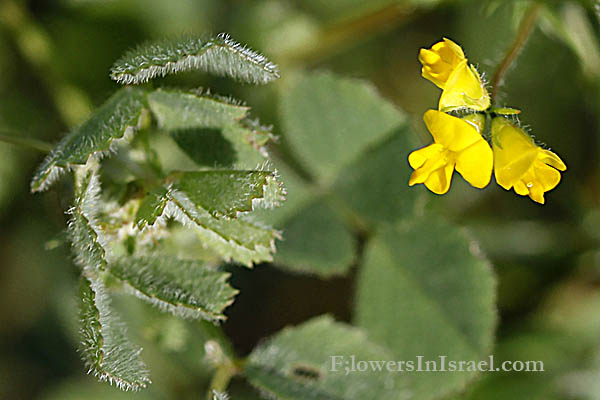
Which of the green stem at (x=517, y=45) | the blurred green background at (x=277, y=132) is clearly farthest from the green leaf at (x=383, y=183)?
the green stem at (x=517, y=45)

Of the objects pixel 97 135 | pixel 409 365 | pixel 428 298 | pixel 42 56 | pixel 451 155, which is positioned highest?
pixel 97 135

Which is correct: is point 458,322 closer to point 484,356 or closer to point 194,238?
point 484,356

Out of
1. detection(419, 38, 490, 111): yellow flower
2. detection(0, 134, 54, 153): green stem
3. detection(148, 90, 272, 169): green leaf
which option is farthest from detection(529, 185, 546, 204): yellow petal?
detection(0, 134, 54, 153): green stem

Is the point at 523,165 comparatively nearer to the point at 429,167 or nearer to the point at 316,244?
the point at 429,167

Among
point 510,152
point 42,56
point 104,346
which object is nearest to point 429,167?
point 510,152

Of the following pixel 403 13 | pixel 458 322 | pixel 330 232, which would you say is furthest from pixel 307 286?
pixel 403 13

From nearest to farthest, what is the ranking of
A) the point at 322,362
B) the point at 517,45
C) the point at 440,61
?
the point at 440,61
the point at 517,45
the point at 322,362

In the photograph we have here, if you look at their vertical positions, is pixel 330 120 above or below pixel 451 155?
below

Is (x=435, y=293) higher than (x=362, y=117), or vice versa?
(x=362, y=117)
